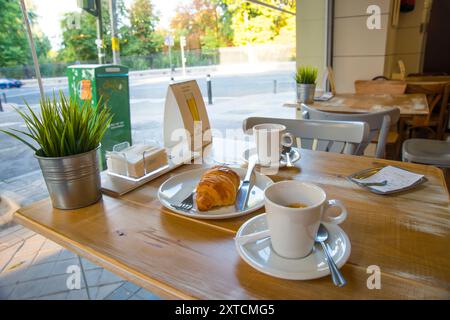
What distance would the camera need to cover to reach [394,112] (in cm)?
152

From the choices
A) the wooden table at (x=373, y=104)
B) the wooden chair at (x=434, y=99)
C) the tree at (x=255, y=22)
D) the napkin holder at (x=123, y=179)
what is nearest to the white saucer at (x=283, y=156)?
the napkin holder at (x=123, y=179)

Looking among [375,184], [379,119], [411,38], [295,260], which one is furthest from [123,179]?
[411,38]

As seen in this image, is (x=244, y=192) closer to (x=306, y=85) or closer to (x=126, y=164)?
(x=126, y=164)

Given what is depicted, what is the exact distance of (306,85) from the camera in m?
2.39

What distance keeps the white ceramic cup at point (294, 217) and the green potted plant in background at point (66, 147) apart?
457 millimetres

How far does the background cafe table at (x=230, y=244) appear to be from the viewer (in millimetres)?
498

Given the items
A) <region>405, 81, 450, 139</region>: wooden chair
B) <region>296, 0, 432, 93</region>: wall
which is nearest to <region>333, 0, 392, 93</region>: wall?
<region>296, 0, 432, 93</region>: wall

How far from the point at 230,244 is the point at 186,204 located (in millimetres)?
188

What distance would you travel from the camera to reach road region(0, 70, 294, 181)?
189 cm

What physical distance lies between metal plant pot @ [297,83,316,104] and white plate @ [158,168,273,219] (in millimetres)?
1664

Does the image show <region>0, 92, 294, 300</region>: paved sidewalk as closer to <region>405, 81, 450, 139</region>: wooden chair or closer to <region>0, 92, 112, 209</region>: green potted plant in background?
<region>0, 92, 112, 209</region>: green potted plant in background
